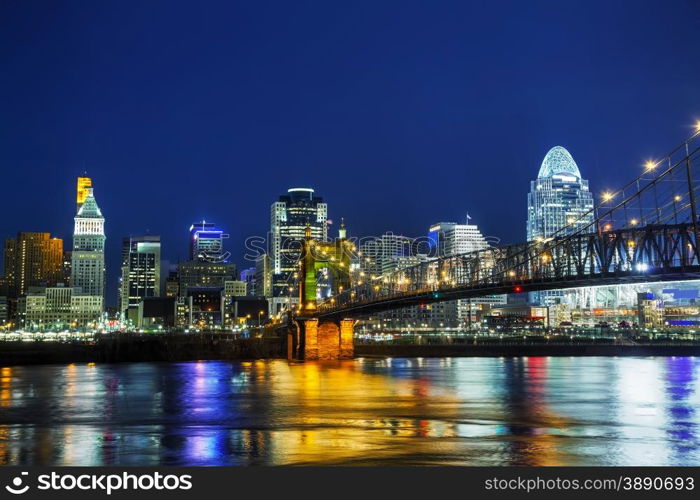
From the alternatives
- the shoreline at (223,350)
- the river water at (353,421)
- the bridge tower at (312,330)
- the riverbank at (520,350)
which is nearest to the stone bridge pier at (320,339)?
the bridge tower at (312,330)

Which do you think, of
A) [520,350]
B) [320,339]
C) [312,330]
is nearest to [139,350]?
[312,330]

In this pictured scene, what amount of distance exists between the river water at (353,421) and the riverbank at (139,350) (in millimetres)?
39054

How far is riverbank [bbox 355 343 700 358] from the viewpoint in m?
127

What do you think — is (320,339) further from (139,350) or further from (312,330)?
(139,350)

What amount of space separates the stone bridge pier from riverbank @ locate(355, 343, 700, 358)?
1911 cm

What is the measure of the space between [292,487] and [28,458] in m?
11.9

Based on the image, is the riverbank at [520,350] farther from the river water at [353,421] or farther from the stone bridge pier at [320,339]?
the river water at [353,421]

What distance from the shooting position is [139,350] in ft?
364

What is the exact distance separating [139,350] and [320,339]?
26111mm

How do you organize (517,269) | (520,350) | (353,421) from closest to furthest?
(353,421)
(517,269)
(520,350)

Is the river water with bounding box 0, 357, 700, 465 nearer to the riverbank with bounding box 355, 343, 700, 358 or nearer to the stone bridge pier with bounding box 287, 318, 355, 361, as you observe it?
the stone bridge pier with bounding box 287, 318, 355, 361

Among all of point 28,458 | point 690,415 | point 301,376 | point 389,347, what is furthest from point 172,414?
point 389,347

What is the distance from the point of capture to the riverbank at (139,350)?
106m

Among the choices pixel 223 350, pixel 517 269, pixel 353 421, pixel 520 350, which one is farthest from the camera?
→ pixel 520 350
